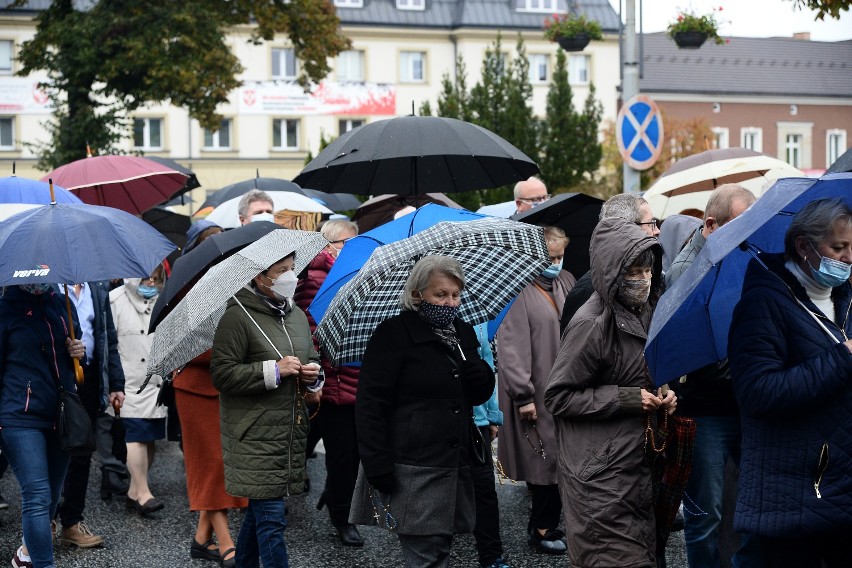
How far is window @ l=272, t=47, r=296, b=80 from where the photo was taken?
194ft

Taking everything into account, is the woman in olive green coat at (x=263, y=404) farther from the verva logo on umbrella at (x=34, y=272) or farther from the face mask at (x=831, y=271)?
the face mask at (x=831, y=271)

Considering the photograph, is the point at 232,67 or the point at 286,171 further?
the point at 286,171

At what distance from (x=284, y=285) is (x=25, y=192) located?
261cm

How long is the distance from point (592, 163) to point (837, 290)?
20633mm

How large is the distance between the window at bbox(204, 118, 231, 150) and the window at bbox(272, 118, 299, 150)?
2.07 meters

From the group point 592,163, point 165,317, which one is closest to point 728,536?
point 165,317

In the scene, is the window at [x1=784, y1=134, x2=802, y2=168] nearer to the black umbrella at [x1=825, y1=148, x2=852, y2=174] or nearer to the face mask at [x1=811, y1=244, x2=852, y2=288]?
the black umbrella at [x1=825, y1=148, x2=852, y2=174]

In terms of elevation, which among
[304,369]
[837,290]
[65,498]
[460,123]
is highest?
[460,123]

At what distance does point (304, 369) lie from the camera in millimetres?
6844

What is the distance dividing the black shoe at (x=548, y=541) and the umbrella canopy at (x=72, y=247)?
289cm

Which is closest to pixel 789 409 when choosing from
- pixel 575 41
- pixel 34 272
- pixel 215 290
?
pixel 215 290

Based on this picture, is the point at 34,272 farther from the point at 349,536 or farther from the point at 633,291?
the point at 633,291

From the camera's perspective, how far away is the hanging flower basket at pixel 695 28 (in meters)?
17.0

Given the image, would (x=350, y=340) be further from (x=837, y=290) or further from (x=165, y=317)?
(x=837, y=290)
